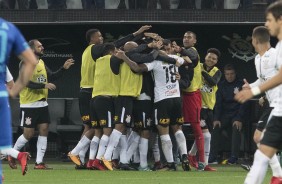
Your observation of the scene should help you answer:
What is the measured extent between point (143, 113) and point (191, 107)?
2.90ft

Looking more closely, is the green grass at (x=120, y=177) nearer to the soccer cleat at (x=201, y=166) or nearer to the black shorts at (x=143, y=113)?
the soccer cleat at (x=201, y=166)

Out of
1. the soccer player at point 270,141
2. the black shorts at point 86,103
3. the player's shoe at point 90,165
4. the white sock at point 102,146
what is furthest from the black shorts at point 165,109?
the soccer player at point 270,141

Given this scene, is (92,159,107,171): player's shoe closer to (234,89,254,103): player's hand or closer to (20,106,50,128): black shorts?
(20,106,50,128): black shorts

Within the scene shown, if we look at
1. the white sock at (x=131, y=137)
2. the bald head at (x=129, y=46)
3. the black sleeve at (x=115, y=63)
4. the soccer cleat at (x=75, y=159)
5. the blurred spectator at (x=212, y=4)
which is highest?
the blurred spectator at (x=212, y=4)

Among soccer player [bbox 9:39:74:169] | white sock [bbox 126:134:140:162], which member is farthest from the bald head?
white sock [bbox 126:134:140:162]

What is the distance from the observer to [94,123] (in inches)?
640

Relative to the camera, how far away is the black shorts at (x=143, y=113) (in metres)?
15.7

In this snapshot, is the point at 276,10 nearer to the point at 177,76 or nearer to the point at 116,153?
A: the point at 177,76

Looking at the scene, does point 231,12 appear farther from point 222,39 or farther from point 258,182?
point 258,182

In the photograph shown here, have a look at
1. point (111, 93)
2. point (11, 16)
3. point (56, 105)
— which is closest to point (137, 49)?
point (111, 93)

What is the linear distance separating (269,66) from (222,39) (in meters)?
8.14

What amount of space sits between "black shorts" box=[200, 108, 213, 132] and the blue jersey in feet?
30.1

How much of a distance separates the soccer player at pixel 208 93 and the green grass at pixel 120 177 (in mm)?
862

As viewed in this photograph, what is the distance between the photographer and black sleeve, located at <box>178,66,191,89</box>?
15953 millimetres
